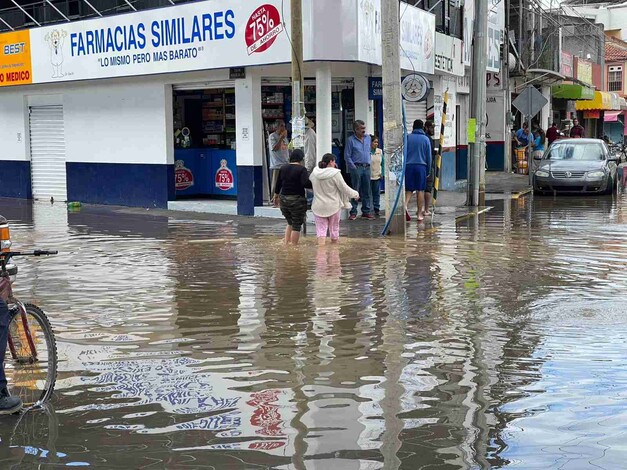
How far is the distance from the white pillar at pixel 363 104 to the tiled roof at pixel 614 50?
184 feet

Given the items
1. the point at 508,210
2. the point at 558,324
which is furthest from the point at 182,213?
the point at 558,324

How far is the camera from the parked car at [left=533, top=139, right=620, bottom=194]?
2464 centimetres

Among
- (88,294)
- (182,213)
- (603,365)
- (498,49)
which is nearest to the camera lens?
(603,365)

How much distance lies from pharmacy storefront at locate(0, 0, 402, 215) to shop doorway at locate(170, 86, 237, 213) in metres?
0.03

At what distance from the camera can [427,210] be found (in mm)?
19391

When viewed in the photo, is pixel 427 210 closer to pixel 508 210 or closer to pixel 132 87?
pixel 508 210

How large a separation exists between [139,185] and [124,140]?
1.18m

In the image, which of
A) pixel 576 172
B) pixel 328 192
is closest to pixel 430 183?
pixel 328 192

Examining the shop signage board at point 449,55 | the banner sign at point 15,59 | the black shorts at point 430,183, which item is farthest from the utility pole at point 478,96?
the banner sign at point 15,59

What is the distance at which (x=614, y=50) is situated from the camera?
2822 inches

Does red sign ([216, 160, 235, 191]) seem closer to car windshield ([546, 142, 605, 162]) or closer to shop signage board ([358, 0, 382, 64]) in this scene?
shop signage board ([358, 0, 382, 64])

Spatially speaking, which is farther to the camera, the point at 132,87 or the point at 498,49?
the point at 498,49

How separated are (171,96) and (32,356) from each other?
1533cm

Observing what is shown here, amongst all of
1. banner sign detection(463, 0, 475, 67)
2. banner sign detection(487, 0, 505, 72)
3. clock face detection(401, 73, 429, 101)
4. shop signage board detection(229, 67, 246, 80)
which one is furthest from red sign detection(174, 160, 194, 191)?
banner sign detection(487, 0, 505, 72)
